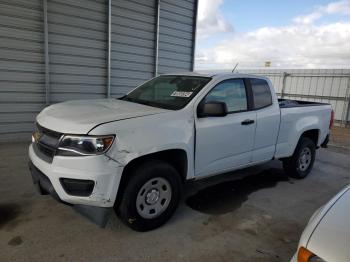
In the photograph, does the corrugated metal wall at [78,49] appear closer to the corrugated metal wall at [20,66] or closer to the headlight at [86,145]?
the corrugated metal wall at [20,66]

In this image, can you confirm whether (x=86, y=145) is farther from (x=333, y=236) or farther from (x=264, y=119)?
(x=264, y=119)

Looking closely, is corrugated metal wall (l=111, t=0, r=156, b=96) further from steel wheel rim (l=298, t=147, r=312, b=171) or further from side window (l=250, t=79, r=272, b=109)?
steel wheel rim (l=298, t=147, r=312, b=171)

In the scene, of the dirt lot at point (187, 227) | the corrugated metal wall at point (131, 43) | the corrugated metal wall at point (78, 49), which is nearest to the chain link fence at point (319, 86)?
the corrugated metal wall at point (78, 49)

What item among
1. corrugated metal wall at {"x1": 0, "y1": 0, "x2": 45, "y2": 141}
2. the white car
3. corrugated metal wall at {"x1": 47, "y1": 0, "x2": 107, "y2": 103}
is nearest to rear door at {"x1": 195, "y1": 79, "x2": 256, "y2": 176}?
the white car

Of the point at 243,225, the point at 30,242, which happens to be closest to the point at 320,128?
the point at 243,225

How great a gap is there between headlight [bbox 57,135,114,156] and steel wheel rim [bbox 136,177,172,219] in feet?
2.14

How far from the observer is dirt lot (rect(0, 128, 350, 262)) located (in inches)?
120

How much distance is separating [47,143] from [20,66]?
5.08 m

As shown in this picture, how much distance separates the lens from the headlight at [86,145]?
9.40ft

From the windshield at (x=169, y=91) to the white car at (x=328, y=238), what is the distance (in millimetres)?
1984

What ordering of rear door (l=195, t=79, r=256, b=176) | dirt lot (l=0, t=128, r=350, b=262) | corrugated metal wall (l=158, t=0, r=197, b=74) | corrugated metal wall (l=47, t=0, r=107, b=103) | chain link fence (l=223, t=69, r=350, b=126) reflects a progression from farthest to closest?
chain link fence (l=223, t=69, r=350, b=126) → corrugated metal wall (l=158, t=0, r=197, b=74) → corrugated metal wall (l=47, t=0, r=107, b=103) → rear door (l=195, t=79, r=256, b=176) → dirt lot (l=0, t=128, r=350, b=262)

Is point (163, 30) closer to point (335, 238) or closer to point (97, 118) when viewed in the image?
point (97, 118)

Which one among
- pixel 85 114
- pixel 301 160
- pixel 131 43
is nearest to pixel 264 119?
pixel 301 160

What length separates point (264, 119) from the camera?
4.54m
